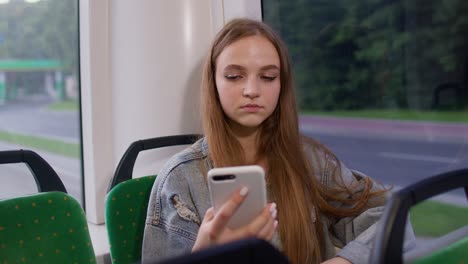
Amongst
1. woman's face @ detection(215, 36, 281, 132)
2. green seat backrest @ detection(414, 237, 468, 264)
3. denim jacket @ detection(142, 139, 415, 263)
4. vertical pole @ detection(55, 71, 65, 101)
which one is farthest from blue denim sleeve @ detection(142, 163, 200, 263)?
vertical pole @ detection(55, 71, 65, 101)

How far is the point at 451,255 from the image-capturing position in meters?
0.92

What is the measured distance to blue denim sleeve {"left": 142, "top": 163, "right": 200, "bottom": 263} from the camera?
1.44 m

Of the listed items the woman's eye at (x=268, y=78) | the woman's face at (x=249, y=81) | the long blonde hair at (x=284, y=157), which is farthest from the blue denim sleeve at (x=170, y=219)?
the woman's eye at (x=268, y=78)

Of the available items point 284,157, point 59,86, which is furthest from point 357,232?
point 59,86

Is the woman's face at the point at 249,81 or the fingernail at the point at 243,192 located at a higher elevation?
the woman's face at the point at 249,81

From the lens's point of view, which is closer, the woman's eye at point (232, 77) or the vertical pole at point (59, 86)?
the woman's eye at point (232, 77)

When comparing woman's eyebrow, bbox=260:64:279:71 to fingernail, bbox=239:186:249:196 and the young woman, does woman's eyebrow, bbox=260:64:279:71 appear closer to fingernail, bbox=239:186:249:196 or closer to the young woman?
the young woman

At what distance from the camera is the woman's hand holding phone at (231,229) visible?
1026 millimetres

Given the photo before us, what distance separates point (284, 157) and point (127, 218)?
1.73 ft

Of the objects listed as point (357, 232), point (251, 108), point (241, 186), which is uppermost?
point (251, 108)

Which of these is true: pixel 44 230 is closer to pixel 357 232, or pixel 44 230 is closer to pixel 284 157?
pixel 284 157

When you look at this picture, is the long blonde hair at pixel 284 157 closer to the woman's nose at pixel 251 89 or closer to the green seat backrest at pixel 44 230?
the woman's nose at pixel 251 89

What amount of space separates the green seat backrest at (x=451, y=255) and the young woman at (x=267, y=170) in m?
0.45

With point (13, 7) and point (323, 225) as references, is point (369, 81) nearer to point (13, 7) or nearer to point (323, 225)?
point (323, 225)
